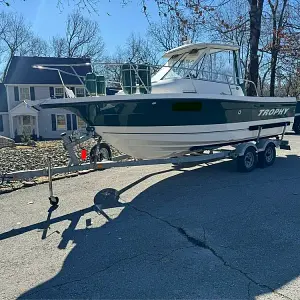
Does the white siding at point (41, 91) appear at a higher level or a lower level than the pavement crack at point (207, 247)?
higher

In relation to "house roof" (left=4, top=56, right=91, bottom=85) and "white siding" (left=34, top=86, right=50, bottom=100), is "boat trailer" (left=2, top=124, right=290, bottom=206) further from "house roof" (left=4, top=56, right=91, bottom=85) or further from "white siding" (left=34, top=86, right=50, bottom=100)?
"white siding" (left=34, top=86, right=50, bottom=100)

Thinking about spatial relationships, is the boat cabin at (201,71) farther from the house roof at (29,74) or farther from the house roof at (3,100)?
the house roof at (3,100)

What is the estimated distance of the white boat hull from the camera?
652cm

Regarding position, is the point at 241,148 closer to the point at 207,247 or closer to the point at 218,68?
the point at 218,68

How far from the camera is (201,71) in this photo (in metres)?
7.58

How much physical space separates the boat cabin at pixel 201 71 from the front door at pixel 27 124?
23.6 meters

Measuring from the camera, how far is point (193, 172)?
8242 mm

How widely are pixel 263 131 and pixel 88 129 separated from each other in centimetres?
541

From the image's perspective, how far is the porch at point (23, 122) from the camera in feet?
93.7

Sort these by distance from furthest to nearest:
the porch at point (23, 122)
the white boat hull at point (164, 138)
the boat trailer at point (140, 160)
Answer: the porch at point (23, 122)
the white boat hull at point (164, 138)
the boat trailer at point (140, 160)

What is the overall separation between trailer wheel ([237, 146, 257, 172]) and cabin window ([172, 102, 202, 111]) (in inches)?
79.0

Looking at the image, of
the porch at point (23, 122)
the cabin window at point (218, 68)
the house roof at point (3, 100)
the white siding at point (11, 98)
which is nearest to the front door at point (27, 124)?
the porch at point (23, 122)

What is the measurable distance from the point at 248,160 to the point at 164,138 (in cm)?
273

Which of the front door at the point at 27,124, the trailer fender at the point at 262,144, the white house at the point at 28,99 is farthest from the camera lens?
the front door at the point at 27,124
